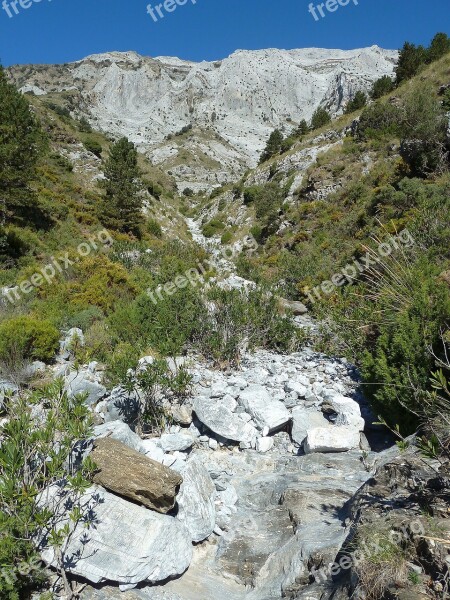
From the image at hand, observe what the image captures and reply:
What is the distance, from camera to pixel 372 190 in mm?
20094

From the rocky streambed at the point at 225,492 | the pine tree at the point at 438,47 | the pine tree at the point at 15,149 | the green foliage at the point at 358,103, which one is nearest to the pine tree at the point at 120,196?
the pine tree at the point at 15,149

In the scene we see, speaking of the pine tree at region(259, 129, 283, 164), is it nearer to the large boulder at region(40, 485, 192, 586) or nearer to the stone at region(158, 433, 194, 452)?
the stone at region(158, 433, 194, 452)

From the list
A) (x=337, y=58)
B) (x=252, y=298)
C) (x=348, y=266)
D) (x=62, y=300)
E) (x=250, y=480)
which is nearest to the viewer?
(x=250, y=480)

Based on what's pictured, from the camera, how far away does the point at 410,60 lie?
29.1 m

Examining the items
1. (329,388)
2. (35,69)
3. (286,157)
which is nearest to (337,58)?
(35,69)

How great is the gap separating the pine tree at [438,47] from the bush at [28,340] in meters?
34.4

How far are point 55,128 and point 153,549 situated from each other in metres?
37.0

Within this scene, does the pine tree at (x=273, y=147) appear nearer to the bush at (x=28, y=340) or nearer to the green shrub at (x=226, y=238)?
the green shrub at (x=226, y=238)

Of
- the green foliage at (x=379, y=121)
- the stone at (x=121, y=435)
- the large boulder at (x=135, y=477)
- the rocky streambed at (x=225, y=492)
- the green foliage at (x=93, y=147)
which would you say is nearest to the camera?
the rocky streambed at (x=225, y=492)

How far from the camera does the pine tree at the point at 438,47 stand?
28547 millimetres

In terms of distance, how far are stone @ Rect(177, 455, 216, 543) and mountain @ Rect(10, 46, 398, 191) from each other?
6479 cm

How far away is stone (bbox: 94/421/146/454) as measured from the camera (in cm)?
448

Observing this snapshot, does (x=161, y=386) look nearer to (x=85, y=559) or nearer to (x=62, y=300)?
(x=85, y=559)

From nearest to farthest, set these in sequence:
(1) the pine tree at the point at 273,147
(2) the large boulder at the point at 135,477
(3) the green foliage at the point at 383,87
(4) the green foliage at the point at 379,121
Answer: (2) the large boulder at the point at 135,477 < (4) the green foliage at the point at 379,121 < (3) the green foliage at the point at 383,87 < (1) the pine tree at the point at 273,147
